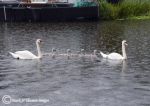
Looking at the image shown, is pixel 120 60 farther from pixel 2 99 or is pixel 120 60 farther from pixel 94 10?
pixel 94 10

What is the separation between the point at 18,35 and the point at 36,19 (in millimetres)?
22226

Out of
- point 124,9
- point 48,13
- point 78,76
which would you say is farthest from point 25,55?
point 124,9

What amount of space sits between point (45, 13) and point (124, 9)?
1090 centimetres

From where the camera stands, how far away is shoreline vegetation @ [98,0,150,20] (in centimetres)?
7338

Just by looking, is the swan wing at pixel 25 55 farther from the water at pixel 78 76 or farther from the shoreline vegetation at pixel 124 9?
the shoreline vegetation at pixel 124 9

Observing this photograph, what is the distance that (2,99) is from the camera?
23109 millimetres

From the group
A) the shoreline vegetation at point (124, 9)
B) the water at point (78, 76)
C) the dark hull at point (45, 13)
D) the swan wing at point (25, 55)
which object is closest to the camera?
the water at point (78, 76)

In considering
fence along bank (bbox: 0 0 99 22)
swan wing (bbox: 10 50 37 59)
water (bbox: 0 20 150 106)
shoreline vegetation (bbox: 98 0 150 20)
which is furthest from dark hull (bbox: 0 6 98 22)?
swan wing (bbox: 10 50 37 59)

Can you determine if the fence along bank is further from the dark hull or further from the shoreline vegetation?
the shoreline vegetation

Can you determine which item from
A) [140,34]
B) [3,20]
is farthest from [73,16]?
[140,34]

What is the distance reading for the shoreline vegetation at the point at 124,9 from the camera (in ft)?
241

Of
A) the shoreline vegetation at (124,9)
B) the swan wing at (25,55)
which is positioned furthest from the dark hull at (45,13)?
the swan wing at (25,55)

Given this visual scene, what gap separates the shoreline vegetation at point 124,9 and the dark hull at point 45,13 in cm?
233

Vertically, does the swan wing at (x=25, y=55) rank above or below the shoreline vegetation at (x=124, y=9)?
above
